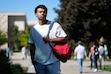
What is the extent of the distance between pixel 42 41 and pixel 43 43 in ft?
0.12

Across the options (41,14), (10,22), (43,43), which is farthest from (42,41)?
(10,22)

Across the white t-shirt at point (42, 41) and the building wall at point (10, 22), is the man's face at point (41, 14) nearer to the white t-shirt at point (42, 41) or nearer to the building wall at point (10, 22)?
the white t-shirt at point (42, 41)

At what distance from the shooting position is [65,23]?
50.4 m

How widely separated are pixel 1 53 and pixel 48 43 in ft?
26.7

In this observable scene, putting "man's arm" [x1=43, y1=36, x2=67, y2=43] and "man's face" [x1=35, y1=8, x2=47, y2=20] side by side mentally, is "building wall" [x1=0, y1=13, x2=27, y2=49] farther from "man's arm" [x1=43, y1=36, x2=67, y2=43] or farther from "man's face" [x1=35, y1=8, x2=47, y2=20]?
"man's arm" [x1=43, y1=36, x2=67, y2=43]

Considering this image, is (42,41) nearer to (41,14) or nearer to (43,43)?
(43,43)

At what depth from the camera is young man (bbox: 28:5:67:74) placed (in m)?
6.22

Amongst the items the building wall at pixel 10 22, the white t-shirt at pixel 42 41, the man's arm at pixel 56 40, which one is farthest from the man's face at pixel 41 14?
the building wall at pixel 10 22

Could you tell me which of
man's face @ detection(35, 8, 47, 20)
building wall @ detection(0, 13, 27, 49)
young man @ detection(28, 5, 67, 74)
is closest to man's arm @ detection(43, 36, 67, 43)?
young man @ detection(28, 5, 67, 74)

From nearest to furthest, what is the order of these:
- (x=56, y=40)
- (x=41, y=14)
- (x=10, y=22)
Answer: (x=56, y=40) → (x=41, y=14) → (x=10, y=22)

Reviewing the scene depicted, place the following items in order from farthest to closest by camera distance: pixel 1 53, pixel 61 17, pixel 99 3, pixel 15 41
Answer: pixel 15 41 → pixel 61 17 → pixel 99 3 → pixel 1 53

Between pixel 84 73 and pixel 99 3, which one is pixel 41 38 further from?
pixel 99 3

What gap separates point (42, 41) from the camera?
6273 mm

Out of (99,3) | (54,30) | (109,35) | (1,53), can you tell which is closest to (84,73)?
(1,53)
